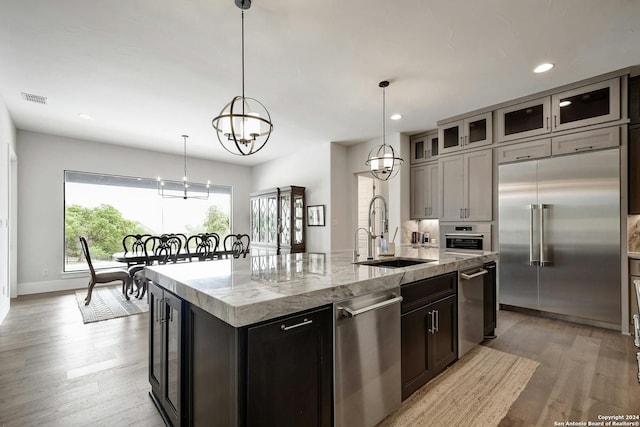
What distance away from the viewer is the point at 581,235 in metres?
3.45

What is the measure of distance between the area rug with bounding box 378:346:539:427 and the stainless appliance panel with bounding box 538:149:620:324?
5.05ft

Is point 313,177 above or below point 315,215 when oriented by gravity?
above

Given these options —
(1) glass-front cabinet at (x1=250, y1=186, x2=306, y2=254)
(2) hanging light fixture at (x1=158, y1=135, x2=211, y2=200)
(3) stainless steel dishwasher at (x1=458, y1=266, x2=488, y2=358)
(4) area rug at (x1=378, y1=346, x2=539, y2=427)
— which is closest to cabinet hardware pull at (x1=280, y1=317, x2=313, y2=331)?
(4) area rug at (x1=378, y1=346, x2=539, y2=427)

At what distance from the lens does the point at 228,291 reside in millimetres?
1326

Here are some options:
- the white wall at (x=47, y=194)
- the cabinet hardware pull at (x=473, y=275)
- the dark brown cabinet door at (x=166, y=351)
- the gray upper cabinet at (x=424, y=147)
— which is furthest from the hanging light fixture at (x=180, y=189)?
the cabinet hardware pull at (x=473, y=275)

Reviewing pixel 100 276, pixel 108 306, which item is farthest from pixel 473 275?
pixel 100 276

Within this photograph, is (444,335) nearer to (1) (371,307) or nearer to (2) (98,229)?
(1) (371,307)

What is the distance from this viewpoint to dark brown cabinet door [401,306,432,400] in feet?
6.26

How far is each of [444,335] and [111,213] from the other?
6.71 meters

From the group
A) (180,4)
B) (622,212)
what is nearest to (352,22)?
(180,4)

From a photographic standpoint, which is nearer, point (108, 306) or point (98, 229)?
point (108, 306)

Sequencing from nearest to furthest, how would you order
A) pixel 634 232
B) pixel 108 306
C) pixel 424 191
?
pixel 634 232 < pixel 108 306 < pixel 424 191

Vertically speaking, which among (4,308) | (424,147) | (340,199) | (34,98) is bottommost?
(4,308)

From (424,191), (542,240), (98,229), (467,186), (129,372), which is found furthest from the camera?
(98,229)
